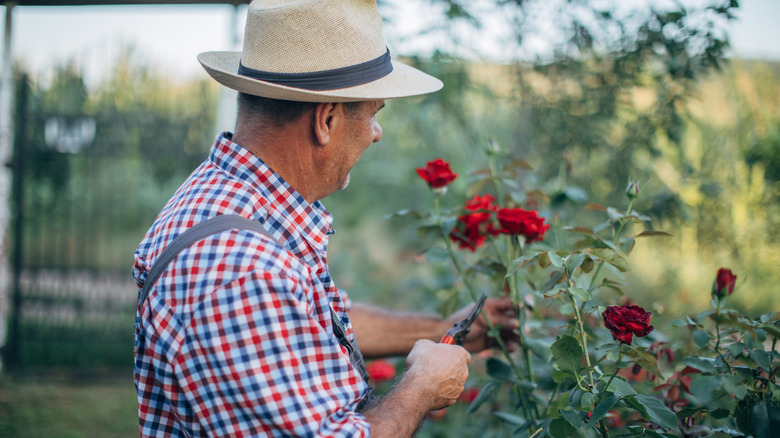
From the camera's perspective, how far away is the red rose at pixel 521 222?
1616 mm

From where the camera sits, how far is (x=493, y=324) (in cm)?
191

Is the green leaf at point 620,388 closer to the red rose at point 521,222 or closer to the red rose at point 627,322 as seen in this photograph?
the red rose at point 627,322

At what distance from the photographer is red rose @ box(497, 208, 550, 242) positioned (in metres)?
1.62

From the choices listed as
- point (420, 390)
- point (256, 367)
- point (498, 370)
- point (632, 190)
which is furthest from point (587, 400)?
point (256, 367)

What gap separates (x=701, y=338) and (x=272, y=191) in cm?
102

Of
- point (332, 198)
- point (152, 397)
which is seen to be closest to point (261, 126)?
point (152, 397)

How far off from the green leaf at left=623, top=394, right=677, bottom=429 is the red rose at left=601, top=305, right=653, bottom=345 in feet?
0.43

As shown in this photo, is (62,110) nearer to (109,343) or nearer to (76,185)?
(76,185)

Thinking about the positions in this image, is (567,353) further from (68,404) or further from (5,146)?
(5,146)

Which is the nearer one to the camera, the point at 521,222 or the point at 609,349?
the point at 609,349

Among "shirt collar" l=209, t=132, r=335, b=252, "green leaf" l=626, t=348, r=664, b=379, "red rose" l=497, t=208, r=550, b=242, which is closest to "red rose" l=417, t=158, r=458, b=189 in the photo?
"red rose" l=497, t=208, r=550, b=242

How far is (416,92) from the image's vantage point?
1495 mm

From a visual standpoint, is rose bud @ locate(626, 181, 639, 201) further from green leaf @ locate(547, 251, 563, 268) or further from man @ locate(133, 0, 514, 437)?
man @ locate(133, 0, 514, 437)

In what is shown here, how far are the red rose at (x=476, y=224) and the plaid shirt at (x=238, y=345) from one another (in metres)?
0.68
